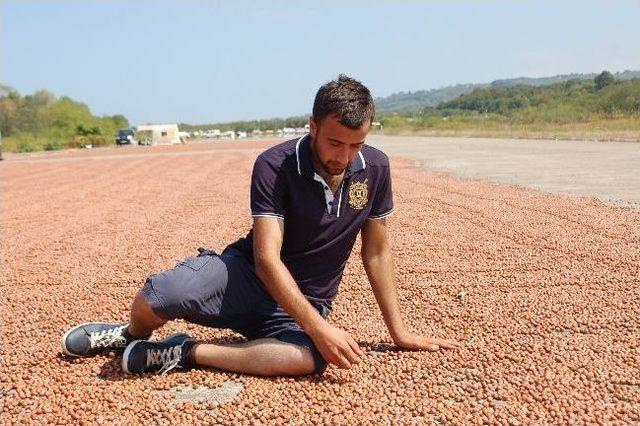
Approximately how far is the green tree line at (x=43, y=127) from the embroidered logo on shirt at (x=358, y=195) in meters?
57.0

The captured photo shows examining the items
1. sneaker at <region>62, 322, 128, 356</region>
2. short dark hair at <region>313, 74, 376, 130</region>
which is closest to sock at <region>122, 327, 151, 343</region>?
sneaker at <region>62, 322, 128, 356</region>

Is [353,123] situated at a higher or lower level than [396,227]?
higher

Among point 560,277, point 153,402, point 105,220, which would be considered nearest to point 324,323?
point 153,402

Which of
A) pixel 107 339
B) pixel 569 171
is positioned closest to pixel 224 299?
pixel 107 339

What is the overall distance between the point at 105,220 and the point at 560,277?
6486 millimetres

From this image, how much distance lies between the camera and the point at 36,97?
98.9 m

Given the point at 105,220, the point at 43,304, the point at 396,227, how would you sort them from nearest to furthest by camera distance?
the point at 43,304 < the point at 396,227 < the point at 105,220

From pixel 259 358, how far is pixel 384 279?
82 cm

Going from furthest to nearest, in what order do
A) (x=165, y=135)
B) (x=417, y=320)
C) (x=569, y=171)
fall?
(x=165, y=135), (x=569, y=171), (x=417, y=320)

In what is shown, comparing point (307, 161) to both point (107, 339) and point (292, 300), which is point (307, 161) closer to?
point (292, 300)

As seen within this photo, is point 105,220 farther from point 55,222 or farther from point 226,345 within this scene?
point 226,345

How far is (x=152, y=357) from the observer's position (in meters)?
3.24

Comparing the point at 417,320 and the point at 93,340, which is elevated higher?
the point at 93,340

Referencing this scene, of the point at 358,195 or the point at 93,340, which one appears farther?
the point at 93,340
